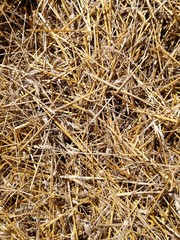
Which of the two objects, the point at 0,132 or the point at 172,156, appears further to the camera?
the point at 0,132

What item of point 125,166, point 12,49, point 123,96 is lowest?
point 125,166

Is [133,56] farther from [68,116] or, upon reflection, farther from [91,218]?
[91,218]

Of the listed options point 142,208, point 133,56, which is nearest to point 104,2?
point 133,56

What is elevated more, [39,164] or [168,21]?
[168,21]

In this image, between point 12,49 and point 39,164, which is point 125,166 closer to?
point 39,164

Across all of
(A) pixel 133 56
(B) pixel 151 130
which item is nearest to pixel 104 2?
(A) pixel 133 56

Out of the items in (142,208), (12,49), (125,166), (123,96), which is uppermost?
(12,49)

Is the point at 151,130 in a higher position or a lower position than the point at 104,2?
lower
